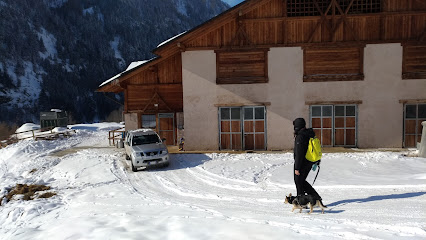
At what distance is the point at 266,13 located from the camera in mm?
13688

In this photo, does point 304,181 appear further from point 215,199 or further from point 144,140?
point 144,140

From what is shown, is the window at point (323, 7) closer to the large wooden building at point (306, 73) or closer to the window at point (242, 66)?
the large wooden building at point (306, 73)

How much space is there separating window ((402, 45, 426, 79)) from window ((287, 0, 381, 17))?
258 cm

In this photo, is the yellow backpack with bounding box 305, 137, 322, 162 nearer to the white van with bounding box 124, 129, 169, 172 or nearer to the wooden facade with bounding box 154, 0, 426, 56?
the white van with bounding box 124, 129, 169, 172

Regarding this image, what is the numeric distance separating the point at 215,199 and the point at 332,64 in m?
10.1

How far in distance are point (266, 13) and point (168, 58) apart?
6.59m

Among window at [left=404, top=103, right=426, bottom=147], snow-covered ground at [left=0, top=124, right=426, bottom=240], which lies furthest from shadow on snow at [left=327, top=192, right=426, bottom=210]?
window at [left=404, top=103, right=426, bottom=147]

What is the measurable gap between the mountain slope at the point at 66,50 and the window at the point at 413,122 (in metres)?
73.5

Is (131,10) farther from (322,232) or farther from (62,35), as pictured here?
(322,232)

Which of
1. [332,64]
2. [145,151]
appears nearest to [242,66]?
[332,64]

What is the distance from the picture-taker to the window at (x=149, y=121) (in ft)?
57.9

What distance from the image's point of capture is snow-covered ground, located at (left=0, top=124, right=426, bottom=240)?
477 cm

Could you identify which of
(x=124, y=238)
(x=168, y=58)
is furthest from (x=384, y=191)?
(x=168, y=58)

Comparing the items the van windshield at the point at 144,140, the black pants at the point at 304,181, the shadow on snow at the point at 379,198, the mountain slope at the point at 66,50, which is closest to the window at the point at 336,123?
the shadow on snow at the point at 379,198
